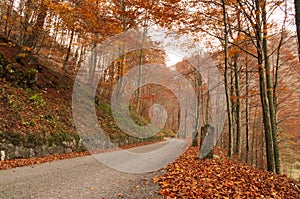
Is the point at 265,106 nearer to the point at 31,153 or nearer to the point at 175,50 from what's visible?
the point at 31,153

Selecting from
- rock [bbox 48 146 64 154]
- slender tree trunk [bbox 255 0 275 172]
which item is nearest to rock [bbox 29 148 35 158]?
rock [bbox 48 146 64 154]

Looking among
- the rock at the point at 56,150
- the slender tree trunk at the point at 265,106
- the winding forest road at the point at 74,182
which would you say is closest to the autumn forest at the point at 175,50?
the slender tree trunk at the point at 265,106

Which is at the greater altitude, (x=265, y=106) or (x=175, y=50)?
(x=175, y=50)

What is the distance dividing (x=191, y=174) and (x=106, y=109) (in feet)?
33.2

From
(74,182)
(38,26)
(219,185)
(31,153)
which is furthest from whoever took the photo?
(38,26)

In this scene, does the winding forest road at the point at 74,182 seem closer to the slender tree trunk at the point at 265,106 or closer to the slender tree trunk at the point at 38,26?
the slender tree trunk at the point at 265,106

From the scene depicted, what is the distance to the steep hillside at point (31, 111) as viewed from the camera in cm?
657

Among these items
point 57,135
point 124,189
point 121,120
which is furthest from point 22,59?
point 124,189

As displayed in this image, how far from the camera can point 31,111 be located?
782 cm

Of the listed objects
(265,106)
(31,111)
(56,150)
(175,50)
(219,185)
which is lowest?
(219,185)

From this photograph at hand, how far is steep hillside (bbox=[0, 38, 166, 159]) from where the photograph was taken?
6566 mm

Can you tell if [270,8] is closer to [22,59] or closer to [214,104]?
[22,59]

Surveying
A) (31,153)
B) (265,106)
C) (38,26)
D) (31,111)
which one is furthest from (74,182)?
(38,26)

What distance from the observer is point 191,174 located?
17.2 ft
